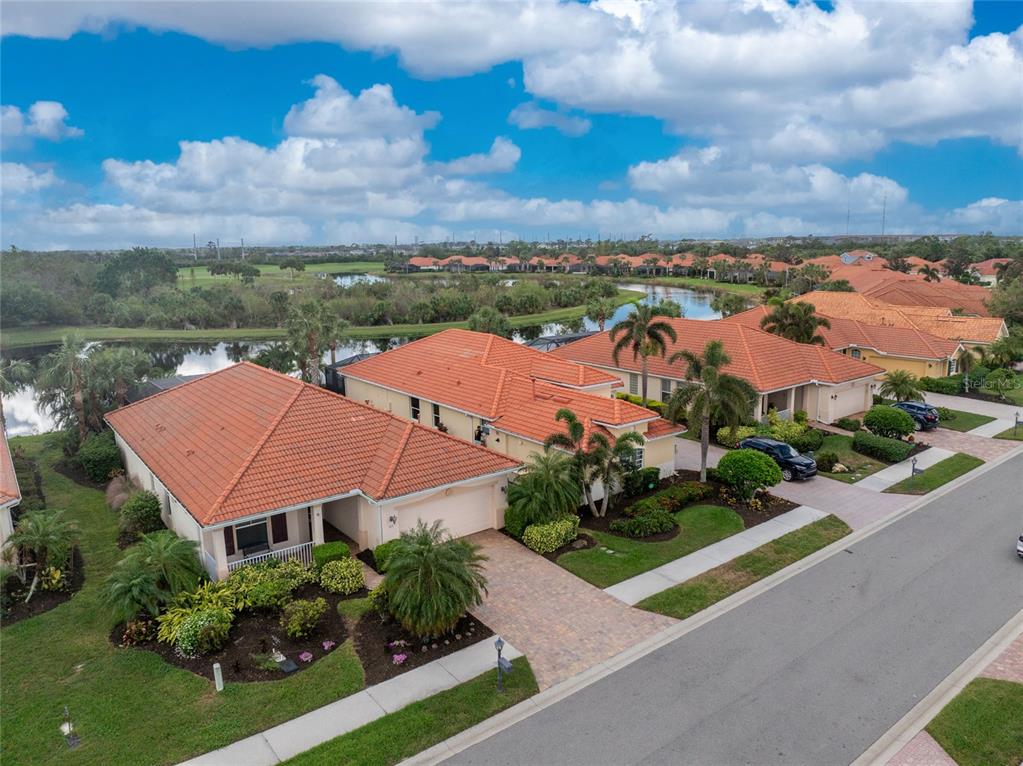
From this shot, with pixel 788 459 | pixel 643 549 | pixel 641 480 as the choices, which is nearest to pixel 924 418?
pixel 788 459

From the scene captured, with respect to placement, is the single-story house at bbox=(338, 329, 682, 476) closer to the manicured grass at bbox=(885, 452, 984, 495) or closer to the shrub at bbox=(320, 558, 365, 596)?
the shrub at bbox=(320, 558, 365, 596)

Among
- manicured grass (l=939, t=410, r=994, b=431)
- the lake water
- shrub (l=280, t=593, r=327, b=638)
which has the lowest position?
the lake water

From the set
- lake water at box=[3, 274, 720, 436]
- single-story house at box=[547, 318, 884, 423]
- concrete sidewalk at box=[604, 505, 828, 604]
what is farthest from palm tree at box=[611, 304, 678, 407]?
lake water at box=[3, 274, 720, 436]

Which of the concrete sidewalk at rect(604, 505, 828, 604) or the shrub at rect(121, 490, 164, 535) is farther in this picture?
the shrub at rect(121, 490, 164, 535)

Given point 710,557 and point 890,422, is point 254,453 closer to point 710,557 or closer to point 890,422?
point 710,557

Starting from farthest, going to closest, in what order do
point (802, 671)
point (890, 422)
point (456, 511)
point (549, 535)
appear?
point (890, 422) → point (456, 511) → point (549, 535) → point (802, 671)

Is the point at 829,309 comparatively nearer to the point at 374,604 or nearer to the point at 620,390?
the point at 620,390

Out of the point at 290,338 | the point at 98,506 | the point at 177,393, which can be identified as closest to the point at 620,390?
the point at 290,338
